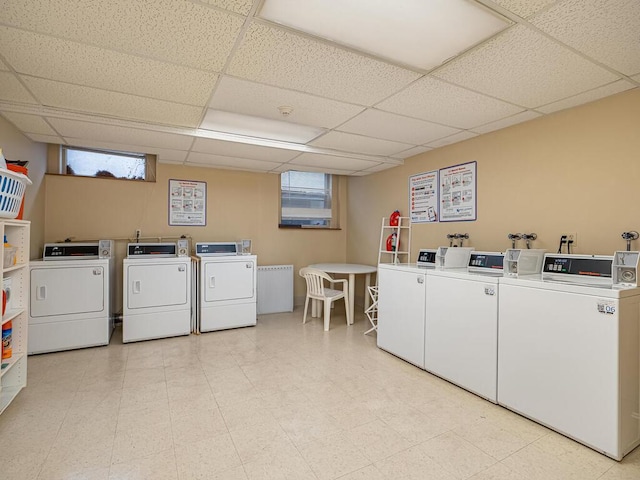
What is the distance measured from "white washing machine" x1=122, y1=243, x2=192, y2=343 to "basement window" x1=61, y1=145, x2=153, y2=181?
114cm

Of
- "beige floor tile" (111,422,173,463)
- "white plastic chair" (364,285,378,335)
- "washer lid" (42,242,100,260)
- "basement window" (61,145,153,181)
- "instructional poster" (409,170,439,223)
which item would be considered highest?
"basement window" (61,145,153,181)

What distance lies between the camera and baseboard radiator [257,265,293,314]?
17.0ft

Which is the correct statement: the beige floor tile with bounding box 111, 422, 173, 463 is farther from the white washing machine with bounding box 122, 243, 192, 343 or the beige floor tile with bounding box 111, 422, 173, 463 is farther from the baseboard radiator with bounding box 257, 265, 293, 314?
the baseboard radiator with bounding box 257, 265, 293, 314

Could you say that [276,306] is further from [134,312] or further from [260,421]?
[260,421]

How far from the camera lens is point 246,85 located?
238cm

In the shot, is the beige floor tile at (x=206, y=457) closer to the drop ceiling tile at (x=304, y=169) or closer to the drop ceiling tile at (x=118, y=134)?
the drop ceiling tile at (x=118, y=134)

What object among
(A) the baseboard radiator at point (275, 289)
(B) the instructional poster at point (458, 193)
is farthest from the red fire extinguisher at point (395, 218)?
(A) the baseboard radiator at point (275, 289)

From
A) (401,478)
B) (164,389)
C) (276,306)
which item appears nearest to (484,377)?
(401,478)

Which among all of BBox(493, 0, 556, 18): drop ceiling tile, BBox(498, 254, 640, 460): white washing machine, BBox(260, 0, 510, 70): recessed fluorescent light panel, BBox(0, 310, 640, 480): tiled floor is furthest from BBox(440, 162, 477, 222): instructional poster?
BBox(493, 0, 556, 18): drop ceiling tile

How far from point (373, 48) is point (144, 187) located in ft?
12.8

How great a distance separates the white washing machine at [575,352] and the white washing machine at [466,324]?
9 centimetres

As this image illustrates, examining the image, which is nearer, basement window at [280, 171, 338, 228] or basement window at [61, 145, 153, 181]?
basement window at [61, 145, 153, 181]

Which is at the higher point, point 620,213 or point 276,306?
point 620,213

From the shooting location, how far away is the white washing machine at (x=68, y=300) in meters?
3.46
